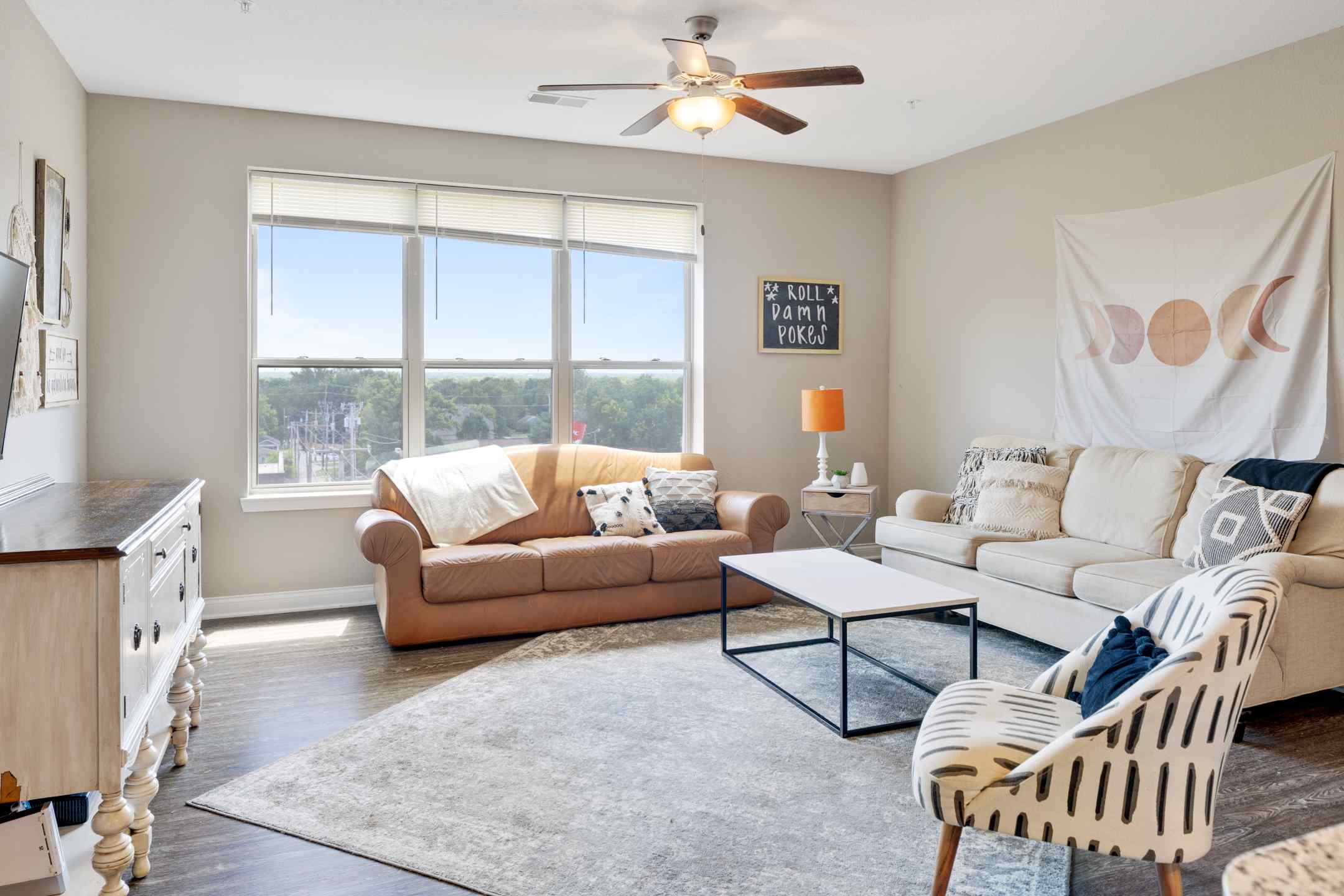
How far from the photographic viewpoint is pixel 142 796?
201 centimetres

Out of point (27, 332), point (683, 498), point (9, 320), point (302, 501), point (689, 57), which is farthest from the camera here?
point (683, 498)

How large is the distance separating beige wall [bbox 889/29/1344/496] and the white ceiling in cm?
14

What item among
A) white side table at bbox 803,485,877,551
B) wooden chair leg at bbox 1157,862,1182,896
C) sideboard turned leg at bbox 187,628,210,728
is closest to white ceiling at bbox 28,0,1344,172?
white side table at bbox 803,485,877,551

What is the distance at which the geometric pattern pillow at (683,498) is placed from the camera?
478 centimetres

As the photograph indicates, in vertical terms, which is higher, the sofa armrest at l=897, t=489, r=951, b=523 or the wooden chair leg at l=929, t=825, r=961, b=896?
the sofa armrest at l=897, t=489, r=951, b=523

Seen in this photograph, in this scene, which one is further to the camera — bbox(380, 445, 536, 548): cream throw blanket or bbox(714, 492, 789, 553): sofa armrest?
bbox(714, 492, 789, 553): sofa armrest

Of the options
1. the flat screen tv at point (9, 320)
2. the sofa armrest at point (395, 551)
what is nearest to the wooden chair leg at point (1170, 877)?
the flat screen tv at point (9, 320)

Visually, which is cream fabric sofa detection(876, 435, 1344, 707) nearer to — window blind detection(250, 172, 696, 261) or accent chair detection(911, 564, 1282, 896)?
accent chair detection(911, 564, 1282, 896)

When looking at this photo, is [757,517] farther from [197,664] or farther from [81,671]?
[81,671]

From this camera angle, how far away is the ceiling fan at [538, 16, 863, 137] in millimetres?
2975

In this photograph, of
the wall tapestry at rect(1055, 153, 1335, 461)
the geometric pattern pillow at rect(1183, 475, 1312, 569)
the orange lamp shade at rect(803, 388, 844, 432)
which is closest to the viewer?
the geometric pattern pillow at rect(1183, 475, 1312, 569)

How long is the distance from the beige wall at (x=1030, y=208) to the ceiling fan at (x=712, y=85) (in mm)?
1965

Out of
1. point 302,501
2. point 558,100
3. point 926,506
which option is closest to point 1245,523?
point 926,506

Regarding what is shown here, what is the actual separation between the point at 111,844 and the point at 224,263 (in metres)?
3.44
